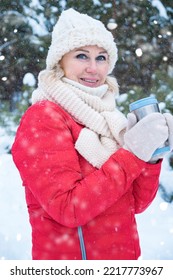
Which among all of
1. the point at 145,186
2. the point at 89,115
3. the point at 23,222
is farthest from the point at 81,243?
the point at 23,222

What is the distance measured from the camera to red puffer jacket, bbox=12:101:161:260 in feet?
4.03

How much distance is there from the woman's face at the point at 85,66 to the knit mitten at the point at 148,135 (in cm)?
32

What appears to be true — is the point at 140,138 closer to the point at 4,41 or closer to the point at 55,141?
the point at 55,141

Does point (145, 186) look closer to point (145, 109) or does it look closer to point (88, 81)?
point (145, 109)

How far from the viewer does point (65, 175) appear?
1.23m

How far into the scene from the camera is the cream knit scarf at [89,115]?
132 cm

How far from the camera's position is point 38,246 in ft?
4.46

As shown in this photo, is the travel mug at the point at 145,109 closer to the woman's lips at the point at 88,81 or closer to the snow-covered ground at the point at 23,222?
the woman's lips at the point at 88,81

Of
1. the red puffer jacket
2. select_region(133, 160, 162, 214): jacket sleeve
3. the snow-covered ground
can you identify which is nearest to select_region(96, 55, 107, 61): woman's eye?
the red puffer jacket

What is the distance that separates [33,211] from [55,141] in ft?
0.84

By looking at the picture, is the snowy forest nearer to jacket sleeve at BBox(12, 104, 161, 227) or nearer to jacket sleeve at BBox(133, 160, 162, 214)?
jacket sleeve at BBox(133, 160, 162, 214)

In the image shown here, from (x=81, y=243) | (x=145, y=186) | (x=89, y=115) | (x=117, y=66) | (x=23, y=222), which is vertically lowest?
(x=23, y=222)

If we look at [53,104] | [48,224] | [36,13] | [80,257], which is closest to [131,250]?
[80,257]

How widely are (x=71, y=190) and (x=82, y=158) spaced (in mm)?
137
